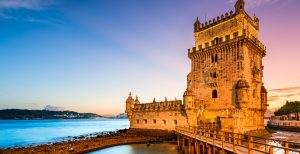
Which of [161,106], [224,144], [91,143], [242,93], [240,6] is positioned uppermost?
[240,6]

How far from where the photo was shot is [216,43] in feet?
112

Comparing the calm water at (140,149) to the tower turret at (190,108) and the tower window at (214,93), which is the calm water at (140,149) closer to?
the tower turret at (190,108)

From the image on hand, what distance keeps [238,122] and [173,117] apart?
31.2 ft

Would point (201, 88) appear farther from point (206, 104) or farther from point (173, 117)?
point (173, 117)

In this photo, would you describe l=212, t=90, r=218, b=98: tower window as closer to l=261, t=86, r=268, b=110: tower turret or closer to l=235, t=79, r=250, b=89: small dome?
l=235, t=79, r=250, b=89: small dome

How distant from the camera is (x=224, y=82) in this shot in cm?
3244

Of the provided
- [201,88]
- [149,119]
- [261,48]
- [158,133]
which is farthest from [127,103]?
[261,48]

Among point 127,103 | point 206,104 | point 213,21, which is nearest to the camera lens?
point 206,104

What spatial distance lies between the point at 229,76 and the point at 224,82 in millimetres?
1099

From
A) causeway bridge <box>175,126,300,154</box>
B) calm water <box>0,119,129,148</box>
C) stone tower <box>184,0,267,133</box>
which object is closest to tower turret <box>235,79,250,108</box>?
stone tower <box>184,0,267,133</box>

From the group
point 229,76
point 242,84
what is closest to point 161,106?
point 229,76

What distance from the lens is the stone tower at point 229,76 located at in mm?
29897

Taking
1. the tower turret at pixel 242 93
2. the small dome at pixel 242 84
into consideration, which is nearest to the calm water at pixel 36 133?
the tower turret at pixel 242 93

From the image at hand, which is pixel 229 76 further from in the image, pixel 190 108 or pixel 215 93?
pixel 190 108
